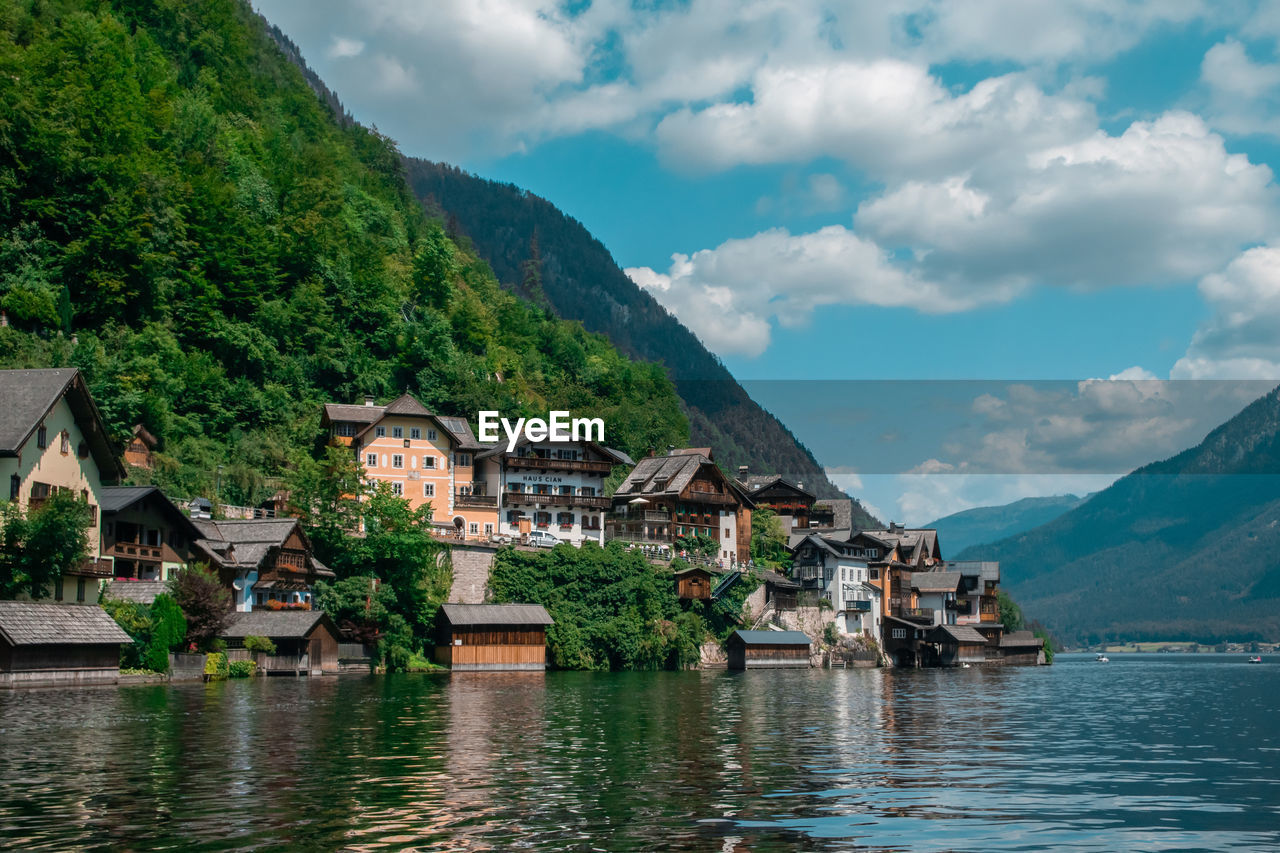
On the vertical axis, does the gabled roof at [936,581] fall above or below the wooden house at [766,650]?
above

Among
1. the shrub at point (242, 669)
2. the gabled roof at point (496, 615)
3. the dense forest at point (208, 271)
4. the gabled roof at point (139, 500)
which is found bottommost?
the shrub at point (242, 669)

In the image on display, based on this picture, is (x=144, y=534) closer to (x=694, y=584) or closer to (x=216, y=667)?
(x=216, y=667)

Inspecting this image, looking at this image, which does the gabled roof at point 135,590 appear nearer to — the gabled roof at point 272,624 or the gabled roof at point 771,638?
the gabled roof at point 272,624

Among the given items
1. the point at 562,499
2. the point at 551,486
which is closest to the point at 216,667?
the point at 562,499

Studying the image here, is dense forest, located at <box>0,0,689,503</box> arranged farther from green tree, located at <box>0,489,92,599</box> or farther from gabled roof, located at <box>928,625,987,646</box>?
gabled roof, located at <box>928,625,987,646</box>

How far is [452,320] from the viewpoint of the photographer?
132625 mm

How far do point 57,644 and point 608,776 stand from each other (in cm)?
3526

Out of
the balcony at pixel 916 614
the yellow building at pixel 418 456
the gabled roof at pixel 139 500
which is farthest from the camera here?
the balcony at pixel 916 614

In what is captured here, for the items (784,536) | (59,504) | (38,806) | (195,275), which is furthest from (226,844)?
(784,536)

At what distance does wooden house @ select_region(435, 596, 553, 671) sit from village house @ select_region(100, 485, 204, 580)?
20.1 metres

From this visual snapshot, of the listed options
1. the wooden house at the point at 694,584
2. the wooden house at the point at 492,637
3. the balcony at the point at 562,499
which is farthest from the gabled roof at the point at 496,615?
the balcony at the point at 562,499

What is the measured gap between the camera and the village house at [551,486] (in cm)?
10550

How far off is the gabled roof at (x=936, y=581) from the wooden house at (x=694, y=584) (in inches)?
1836

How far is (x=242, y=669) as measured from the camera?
66250 millimetres
